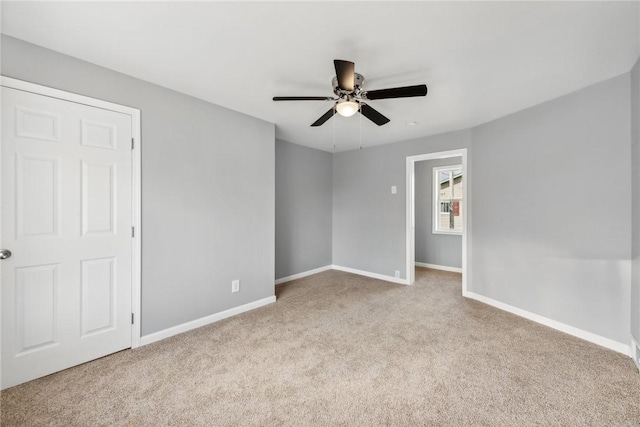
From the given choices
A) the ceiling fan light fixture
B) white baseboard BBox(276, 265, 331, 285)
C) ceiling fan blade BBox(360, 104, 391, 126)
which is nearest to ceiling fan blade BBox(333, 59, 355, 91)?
the ceiling fan light fixture

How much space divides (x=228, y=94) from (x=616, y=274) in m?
3.93

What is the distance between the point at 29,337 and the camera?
1887 mm

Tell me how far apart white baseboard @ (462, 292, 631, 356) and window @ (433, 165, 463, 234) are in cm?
210

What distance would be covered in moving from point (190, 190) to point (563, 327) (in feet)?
13.2

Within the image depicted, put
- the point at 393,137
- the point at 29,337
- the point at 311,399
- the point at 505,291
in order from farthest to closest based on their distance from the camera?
1. the point at 393,137
2. the point at 505,291
3. the point at 29,337
4. the point at 311,399

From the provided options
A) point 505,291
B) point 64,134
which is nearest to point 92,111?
point 64,134

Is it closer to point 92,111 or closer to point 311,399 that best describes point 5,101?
point 92,111

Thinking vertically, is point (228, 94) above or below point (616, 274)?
above

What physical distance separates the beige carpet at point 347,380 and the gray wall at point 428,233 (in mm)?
2432

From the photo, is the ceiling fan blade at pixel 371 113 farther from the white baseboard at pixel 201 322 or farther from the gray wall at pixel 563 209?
the white baseboard at pixel 201 322

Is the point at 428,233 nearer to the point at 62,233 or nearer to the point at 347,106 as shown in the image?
the point at 347,106

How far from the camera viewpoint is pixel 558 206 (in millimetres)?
2734

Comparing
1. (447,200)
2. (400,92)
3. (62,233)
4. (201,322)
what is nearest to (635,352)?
(400,92)

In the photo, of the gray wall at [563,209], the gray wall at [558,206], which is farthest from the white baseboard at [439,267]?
the gray wall at [563,209]
